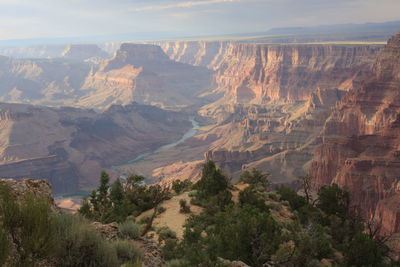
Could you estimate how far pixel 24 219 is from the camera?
906 centimetres

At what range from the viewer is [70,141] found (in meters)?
142

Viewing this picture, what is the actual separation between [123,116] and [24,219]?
175 m

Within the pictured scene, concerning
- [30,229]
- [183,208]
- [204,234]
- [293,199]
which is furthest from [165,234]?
[293,199]

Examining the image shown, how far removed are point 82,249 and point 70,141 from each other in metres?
140

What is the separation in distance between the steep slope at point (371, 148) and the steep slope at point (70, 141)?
7659 cm

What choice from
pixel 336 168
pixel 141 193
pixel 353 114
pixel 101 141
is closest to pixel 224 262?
pixel 141 193

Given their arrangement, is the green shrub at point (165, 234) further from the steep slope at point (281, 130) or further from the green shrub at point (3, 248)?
the steep slope at point (281, 130)

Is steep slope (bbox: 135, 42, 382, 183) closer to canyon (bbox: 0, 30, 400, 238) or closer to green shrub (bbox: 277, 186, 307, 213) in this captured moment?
canyon (bbox: 0, 30, 400, 238)

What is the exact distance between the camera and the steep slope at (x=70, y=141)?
117438mm

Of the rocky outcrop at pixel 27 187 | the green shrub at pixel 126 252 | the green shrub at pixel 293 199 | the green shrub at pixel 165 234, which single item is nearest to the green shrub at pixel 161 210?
the green shrub at pixel 165 234

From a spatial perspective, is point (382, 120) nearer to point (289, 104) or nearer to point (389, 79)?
point (389, 79)

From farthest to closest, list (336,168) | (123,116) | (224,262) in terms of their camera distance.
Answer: (123,116)
(336,168)
(224,262)

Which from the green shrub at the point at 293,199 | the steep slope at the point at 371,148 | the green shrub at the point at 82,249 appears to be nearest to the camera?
the green shrub at the point at 82,249

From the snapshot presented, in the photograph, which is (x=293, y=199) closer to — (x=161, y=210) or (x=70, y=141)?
(x=161, y=210)
